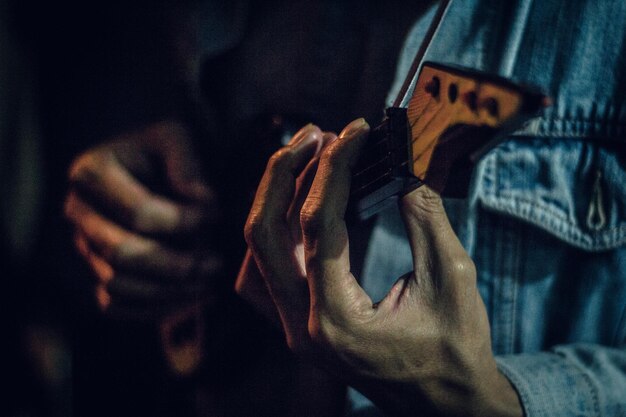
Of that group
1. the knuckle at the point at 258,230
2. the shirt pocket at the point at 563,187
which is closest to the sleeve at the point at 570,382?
the shirt pocket at the point at 563,187

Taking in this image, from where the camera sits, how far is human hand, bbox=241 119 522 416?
0.44 meters

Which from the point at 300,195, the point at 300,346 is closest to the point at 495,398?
the point at 300,346

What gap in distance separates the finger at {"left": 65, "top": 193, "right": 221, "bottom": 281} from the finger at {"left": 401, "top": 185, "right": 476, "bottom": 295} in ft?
1.50

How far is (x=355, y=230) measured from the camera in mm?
689

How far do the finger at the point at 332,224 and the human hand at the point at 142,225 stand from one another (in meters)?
0.39

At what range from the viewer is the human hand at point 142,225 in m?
0.74

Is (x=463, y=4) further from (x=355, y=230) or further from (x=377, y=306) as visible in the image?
(x=377, y=306)

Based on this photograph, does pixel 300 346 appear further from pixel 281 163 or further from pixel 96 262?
pixel 96 262

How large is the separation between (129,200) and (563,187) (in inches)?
30.3

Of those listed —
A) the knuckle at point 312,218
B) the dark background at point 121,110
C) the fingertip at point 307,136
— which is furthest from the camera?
the dark background at point 121,110

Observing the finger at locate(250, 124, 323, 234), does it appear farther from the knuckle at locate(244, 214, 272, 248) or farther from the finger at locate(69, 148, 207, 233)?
the finger at locate(69, 148, 207, 233)

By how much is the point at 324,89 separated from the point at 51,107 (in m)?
0.72

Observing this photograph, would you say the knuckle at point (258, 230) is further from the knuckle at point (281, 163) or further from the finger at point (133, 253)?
the finger at point (133, 253)

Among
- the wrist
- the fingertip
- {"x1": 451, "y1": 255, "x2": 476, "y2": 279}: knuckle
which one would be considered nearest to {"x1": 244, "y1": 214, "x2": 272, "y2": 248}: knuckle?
the fingertip
